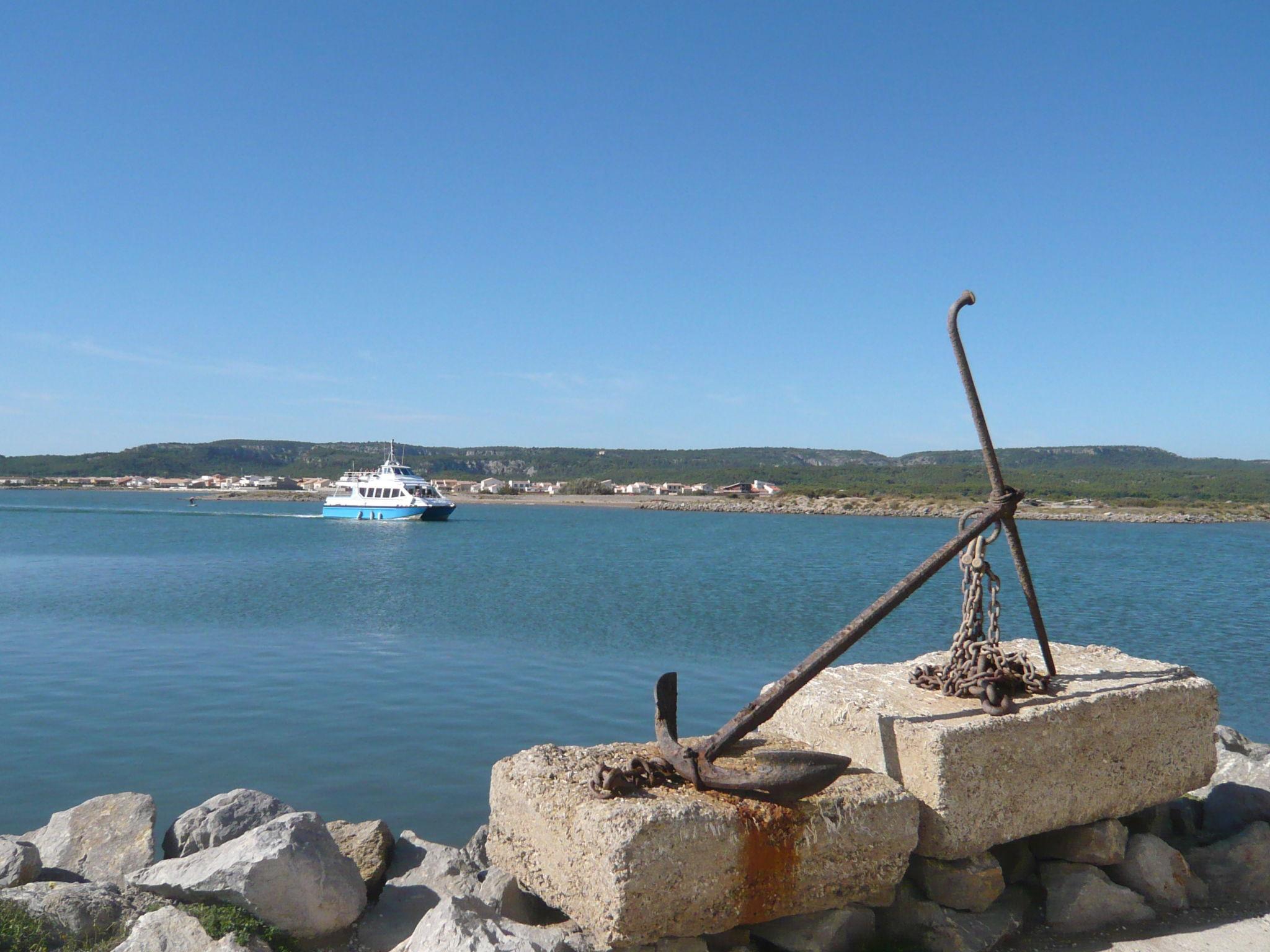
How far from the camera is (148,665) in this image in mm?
14906

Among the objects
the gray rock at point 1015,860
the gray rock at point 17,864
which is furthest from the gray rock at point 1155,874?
the gray rock at point 17,864

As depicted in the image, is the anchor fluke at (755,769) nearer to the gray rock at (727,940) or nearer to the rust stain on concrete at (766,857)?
the rust stain on concrete at (766,857)

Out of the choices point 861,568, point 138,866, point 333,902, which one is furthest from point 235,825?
point 861,568

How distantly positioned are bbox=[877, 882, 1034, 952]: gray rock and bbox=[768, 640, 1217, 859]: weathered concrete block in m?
0.27

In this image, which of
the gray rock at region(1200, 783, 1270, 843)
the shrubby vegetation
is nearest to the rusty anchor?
the shrubby vegetation

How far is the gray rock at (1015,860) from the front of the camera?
5.50m

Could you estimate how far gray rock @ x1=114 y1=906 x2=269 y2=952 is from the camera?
4.53 m

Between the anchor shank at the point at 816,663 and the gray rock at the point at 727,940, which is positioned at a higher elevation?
the anchor shank at the point at 816,663

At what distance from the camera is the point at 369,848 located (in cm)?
594

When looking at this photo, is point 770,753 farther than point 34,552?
No

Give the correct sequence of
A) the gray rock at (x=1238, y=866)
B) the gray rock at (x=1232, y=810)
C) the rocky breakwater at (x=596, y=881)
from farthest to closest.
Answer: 1. the gray rock at (x=1232, y=810)
2. the gray rock at (x=1238, y=866)
3. the rocky breakwater at (x=596, y=881)

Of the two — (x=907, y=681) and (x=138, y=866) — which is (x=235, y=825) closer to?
(x=138, y=866)

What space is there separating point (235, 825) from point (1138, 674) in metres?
5.50

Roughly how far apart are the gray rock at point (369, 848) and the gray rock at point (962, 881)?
3.08m
